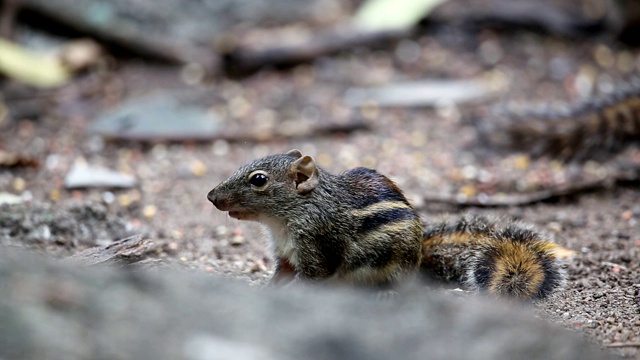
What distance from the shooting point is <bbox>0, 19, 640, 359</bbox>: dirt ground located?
529 centimetres

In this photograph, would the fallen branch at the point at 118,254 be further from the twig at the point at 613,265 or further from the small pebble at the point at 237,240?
the twig at the point at 613,265

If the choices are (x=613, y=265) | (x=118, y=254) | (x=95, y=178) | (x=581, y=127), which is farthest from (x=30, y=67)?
(x=613, y=265)

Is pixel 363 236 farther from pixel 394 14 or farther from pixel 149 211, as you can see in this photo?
pixel 394 14

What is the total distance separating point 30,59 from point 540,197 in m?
6.17

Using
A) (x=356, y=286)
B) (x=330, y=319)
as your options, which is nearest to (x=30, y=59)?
(x=356, y=286)

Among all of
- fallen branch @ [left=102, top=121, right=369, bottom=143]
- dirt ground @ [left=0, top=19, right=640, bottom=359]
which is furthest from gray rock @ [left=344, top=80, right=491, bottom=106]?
fallen branch @ [left=102, top=121, right=369, bottom=143]

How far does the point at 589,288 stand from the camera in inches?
191

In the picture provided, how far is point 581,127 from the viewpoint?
23.1 ft

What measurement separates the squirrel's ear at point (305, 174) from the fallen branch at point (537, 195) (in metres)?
2.29

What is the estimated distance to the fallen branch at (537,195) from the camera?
6812 mm

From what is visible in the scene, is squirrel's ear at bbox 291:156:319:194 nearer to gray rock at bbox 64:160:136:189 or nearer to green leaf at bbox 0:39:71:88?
gray rock at bbox 64:160:136:189

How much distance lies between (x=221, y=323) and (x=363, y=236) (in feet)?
6.23

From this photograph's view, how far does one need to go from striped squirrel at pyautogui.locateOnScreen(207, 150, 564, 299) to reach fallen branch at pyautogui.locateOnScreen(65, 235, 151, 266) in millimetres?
489

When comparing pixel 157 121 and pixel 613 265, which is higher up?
pixel 157 121
